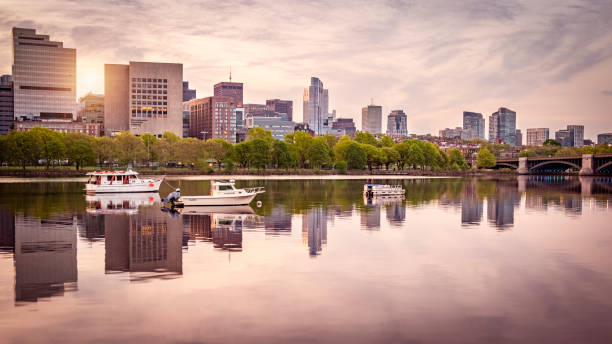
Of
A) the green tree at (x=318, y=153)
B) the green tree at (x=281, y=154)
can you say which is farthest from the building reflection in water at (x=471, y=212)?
the green tree at (x=318, y=153)

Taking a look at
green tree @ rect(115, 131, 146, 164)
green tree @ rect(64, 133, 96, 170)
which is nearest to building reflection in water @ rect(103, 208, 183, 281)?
green tree @ rect(64, 133, 96, 170)

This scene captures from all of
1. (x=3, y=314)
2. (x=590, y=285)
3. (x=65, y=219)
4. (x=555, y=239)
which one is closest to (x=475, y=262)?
(x=590, y=285)

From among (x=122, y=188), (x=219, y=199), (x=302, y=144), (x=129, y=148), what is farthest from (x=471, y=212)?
(x=302, y=144)

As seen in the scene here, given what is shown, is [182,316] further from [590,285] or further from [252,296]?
[590,285]

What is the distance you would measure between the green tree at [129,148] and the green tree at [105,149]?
1687 mm

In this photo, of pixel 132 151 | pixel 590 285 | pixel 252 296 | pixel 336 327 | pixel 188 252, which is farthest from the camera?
pixel 132 151

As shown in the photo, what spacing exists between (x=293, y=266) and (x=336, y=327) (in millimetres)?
9143

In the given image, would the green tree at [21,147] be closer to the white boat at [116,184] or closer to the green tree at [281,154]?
the green tree at [281,154]

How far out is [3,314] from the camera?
59.2 ft

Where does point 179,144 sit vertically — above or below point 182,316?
above

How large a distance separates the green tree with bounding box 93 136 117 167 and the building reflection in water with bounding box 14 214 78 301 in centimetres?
12394

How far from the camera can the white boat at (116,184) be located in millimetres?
76625

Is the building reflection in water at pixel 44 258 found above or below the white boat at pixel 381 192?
below

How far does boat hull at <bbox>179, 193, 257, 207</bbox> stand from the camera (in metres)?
53.7
